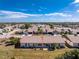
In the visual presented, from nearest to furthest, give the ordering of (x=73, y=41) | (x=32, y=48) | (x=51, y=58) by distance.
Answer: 1. (x=51, y=58)
2. (x=32, y=48)
3. (x=73, y=41)

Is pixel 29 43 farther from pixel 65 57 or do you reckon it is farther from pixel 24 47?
pixel 65 57

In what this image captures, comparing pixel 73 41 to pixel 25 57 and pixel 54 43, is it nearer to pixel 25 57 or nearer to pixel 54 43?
pixel 54 43

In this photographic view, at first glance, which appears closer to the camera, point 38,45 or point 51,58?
point 51,58

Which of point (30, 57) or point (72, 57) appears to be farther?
point (30, 57)

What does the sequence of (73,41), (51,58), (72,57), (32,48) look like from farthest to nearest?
(73,41) < (32,48) < (51,58) < (72,57)

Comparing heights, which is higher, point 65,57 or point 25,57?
point 65,57

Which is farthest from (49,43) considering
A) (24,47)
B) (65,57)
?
(65,57)

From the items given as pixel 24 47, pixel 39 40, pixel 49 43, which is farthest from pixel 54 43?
pixel 24 47

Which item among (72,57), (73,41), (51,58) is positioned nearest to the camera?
(72,57)

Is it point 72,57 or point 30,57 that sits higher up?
point 72,57
